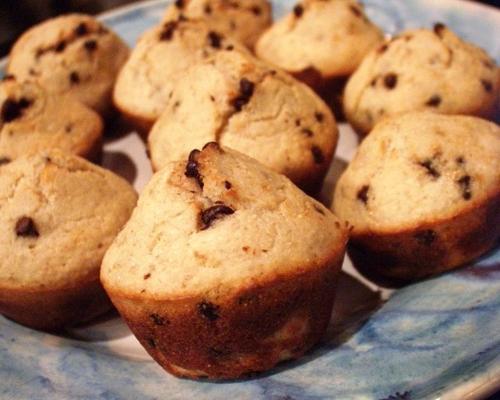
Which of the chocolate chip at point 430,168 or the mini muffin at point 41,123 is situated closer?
the chocolate chip at point 430,168

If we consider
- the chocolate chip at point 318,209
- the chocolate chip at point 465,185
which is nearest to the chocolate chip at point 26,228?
the chocolate chip at point 318,209

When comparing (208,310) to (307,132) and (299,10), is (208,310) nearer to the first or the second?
(307,132)

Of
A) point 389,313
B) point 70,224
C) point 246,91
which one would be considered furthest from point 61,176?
point 389,313

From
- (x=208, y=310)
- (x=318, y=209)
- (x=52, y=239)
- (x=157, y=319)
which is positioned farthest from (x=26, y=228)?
(x=318, y=209)

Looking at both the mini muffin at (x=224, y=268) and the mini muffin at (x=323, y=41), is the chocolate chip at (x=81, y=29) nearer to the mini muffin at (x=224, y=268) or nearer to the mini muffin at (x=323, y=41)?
the mini muffin at (x=323, y=41)

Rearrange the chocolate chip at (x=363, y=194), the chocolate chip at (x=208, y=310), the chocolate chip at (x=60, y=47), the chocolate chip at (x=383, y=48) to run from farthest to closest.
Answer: the chocolate chip at (x=60, y=47)
the chocolate chip at (x=383, y=48)
the chocolate chip at (x=363, y=194)
the chocolate chip at (x=208, y=310)
